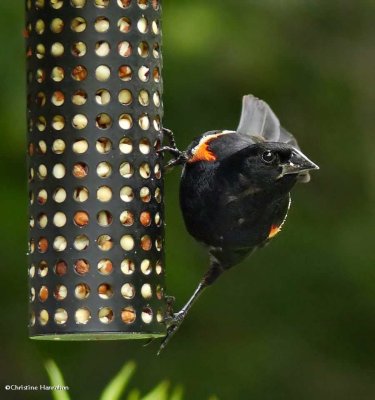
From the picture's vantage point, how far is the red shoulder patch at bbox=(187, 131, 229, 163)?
4.74 metres

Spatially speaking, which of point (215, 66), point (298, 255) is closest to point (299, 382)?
point (298, 255)

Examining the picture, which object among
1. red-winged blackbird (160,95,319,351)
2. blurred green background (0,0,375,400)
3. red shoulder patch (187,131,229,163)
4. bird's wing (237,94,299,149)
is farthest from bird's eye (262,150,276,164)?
blurred green background (0,0,375,400)

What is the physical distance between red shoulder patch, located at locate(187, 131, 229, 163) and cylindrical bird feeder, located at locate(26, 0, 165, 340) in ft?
1.30

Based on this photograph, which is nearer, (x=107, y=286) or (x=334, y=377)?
(x=107, y=286)

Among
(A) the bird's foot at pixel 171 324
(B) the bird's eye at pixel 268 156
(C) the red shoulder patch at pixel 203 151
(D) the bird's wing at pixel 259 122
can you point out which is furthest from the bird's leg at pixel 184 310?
(D) the bird's wing at pixel 259 122

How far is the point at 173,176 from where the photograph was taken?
7.71 metres

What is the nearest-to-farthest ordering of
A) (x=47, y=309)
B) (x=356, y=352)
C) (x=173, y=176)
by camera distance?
(x=47, y=309) < (x=173, y=176) < (x=356, y=352)

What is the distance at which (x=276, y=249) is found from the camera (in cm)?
796

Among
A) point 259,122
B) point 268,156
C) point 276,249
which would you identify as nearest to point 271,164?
point 268,156

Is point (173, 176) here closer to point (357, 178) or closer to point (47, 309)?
point (357, 178)

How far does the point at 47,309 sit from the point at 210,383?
3.74 m

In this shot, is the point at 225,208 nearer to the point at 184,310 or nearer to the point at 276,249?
the point at 184,310

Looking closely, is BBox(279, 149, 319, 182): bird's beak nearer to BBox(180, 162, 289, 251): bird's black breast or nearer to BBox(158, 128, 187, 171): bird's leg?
BBox(180, 162, 289, 251): bird's black breast

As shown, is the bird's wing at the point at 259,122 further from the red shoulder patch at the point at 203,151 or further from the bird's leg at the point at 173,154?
the bird's leg at the point at 173,154
